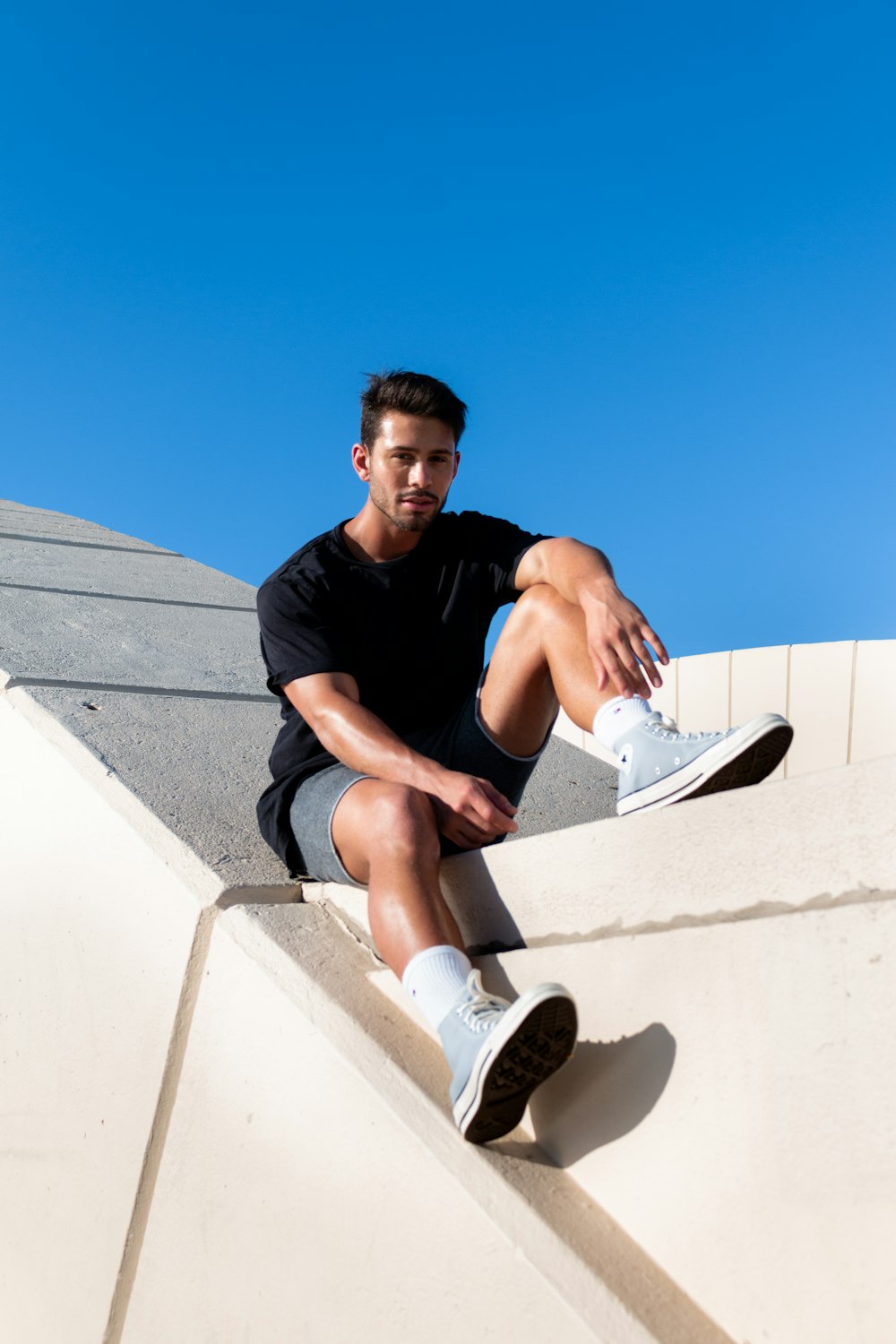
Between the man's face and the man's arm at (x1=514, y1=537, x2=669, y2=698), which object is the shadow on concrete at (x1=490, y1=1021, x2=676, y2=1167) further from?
the man's face

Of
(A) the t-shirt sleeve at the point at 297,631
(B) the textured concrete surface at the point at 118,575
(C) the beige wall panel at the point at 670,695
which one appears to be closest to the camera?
(A) the t-shirt sleeve at the point at 297,631

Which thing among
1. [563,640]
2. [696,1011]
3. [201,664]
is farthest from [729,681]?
[696,1011]

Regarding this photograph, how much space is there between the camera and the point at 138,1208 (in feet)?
5.79

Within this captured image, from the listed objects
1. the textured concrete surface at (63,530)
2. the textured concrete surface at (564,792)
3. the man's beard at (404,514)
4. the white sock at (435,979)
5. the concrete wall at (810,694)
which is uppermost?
the man's beard at (404,514)

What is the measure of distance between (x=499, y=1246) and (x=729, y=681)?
6.93 meters

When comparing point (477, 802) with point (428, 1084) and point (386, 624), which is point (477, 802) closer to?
point (428, 1084)

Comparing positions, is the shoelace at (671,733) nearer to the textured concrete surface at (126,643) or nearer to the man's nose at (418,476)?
the man's nose at (418,476)

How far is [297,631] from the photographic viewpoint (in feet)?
6.57

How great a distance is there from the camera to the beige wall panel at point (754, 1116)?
1.14 metres

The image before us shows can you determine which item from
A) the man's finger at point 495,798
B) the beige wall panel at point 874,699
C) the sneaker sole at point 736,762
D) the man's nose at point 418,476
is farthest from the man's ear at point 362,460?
the beige wall panel at point 874,699

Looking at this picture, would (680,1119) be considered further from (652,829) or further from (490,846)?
(490,846)

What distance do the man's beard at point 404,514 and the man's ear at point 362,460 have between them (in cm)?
4

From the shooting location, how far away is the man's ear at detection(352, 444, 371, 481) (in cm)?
223

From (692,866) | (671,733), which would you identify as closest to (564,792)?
(671,733)
